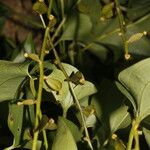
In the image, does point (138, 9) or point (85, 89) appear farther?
point (138, 9)

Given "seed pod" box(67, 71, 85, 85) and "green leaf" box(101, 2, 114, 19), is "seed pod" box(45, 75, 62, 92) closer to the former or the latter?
"seed pod" box(67, 71, 85, 85)

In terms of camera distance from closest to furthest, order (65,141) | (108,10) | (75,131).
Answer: (65,141) < (75,131) < (108,10)

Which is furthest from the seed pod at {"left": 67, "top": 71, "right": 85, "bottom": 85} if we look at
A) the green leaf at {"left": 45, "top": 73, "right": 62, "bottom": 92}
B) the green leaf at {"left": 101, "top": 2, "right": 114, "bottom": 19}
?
the green leaf at {"left": 101, "top": 2, "right": 114, "bottom": 19}

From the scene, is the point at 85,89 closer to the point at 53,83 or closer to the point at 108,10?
the point at 53,83

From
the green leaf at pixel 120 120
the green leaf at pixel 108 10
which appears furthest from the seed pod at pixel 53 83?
the green leaf at pixel 108 10

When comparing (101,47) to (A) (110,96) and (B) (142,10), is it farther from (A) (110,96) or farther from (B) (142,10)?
(A) (110,96)

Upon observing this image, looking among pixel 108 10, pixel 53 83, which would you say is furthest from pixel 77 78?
pixel 108 10

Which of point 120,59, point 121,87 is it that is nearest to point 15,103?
point 121,87
